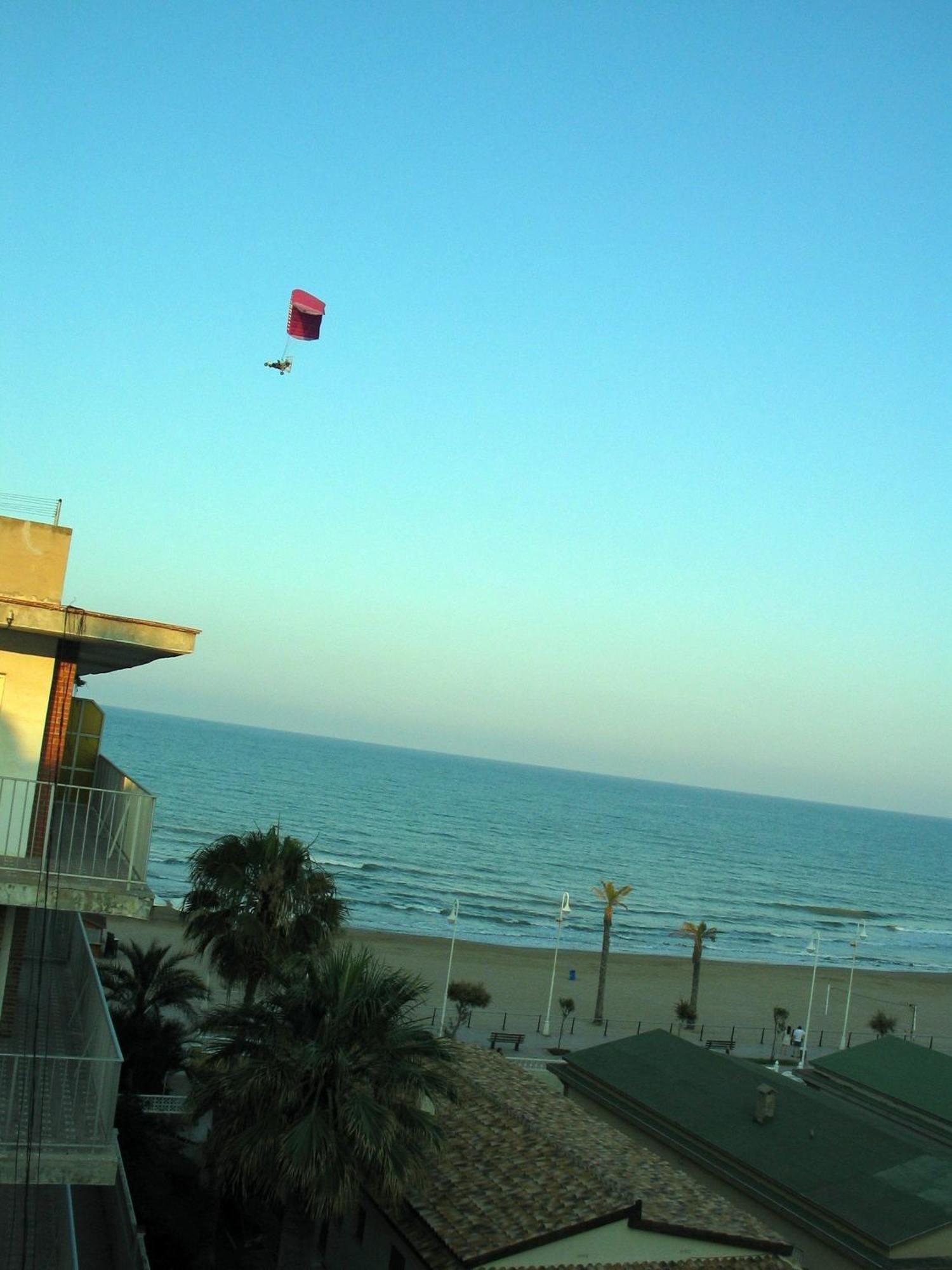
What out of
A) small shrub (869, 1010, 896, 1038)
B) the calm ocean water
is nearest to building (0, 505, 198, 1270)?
small shrub (869, 1010, 896, 1038)

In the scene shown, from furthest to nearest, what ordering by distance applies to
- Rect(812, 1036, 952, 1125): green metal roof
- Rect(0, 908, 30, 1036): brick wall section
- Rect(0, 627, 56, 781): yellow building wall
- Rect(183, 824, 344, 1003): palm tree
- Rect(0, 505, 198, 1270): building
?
Rect(812, 1036, 952, 1125): green metal roof < Rect(183, 824, 344, 1003): palm tree < Rect(0, 908, 30, 1036): brick wall section < Rect(0, 627, 56, 781): yellow building wall < Rect(0, 505, 198, 1270): building

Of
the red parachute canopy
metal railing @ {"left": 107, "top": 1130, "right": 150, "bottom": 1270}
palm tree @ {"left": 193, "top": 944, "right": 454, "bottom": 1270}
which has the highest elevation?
the red parachute canopy

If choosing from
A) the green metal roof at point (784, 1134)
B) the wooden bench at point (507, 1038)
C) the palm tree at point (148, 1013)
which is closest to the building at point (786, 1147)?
the green metal roof at point (784, 1134)

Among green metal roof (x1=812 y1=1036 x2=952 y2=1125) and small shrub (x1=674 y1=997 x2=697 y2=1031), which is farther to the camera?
small shrub (x1=674 y1=997 x2=697 y2=1031)

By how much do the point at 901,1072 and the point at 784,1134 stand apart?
6566mm

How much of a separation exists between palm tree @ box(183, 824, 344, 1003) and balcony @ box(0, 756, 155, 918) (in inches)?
386

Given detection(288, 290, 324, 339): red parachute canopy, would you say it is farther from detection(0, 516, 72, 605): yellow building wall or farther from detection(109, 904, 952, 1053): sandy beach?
detection(109, 904, 952, 1053): sandy beach

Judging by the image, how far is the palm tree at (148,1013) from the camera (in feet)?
78.2

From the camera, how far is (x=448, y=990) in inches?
1652

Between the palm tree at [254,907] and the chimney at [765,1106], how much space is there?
8737 mm

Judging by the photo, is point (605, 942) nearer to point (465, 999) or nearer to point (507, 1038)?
point (465, 999)

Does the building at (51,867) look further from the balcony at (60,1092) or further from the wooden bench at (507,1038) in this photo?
the wooden bench at (507,1038)

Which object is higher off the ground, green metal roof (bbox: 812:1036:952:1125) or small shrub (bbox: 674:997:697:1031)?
green metal roof (bbox: 812:1036:952:1125)

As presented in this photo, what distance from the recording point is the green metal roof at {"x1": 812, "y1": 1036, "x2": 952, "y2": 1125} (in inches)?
945
